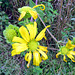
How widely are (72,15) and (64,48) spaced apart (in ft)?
3.25

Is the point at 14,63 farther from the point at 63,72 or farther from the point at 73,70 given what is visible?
the point at 73,70

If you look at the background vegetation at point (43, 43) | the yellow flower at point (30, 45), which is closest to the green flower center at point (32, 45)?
the yellow flower at point (30, 45)

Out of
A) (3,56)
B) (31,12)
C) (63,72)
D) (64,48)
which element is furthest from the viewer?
(63,72)

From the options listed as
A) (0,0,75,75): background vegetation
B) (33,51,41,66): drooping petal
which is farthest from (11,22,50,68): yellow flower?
(0,0,75,75): background vegetation

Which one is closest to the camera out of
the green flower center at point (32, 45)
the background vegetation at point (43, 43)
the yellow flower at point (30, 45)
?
the yellow flower at point (30, 45)

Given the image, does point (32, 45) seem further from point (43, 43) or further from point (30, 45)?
point (43, 43)

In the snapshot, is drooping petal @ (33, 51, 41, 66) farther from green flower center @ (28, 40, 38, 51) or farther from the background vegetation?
the background vegetation

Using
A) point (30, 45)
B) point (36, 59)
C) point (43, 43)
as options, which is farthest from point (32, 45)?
point (43, 43)

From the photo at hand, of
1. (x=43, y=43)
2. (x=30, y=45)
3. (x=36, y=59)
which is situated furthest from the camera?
(x=43, y=43)

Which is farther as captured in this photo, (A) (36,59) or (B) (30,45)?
(B) (30,45)

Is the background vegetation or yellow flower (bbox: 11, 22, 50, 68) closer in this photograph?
yellow flower (bbox: 11, 22, 50, 68)

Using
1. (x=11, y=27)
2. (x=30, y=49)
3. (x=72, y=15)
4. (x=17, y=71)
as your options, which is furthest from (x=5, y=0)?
(x=72, y=15)

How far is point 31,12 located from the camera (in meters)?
1.04

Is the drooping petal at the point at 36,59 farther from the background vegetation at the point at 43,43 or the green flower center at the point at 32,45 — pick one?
the background vegetation at the point at 43,43
